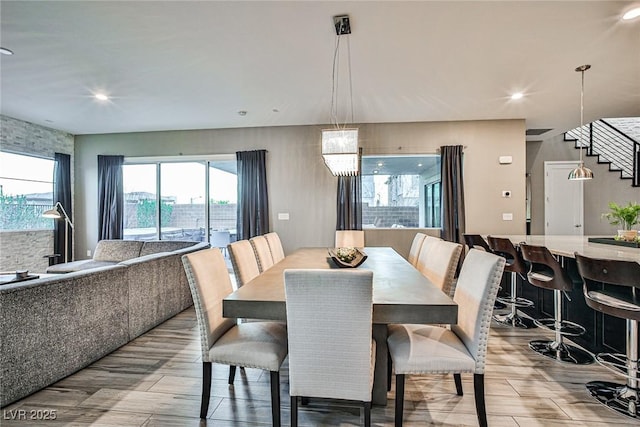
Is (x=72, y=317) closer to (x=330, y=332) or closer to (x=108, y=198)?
(x=330, y=332)

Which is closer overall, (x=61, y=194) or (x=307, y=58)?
(x=307, y=58)

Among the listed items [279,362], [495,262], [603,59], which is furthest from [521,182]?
[279,362]

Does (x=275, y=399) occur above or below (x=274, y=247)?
below

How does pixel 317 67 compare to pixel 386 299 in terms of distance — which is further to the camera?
pixel 317 67

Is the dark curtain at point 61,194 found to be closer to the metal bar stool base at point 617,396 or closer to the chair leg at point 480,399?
the chair leg at point 480,399

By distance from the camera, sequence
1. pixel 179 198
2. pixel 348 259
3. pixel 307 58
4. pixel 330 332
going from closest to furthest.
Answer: pixel 330 332, pixel 348 259, pixel 307 58, pixel 179 198

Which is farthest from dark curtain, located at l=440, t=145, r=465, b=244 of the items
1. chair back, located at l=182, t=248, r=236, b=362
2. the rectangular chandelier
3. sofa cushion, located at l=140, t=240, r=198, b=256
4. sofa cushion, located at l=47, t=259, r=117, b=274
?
sofa cushion, located at l=47, t=259, r=117, b=274

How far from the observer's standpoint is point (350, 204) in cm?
525

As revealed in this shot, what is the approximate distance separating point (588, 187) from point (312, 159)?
5.71 metres

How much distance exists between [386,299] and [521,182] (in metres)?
4.76

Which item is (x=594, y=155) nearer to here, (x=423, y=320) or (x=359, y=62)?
(x=359, y=62)

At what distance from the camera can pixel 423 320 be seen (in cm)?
148

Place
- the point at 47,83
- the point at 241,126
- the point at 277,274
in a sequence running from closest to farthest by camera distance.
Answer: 1. the point at 277,274
2. the point at 47,83
3. the point at 241,126

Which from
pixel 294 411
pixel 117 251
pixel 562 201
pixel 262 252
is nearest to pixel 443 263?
pixel 294 411
